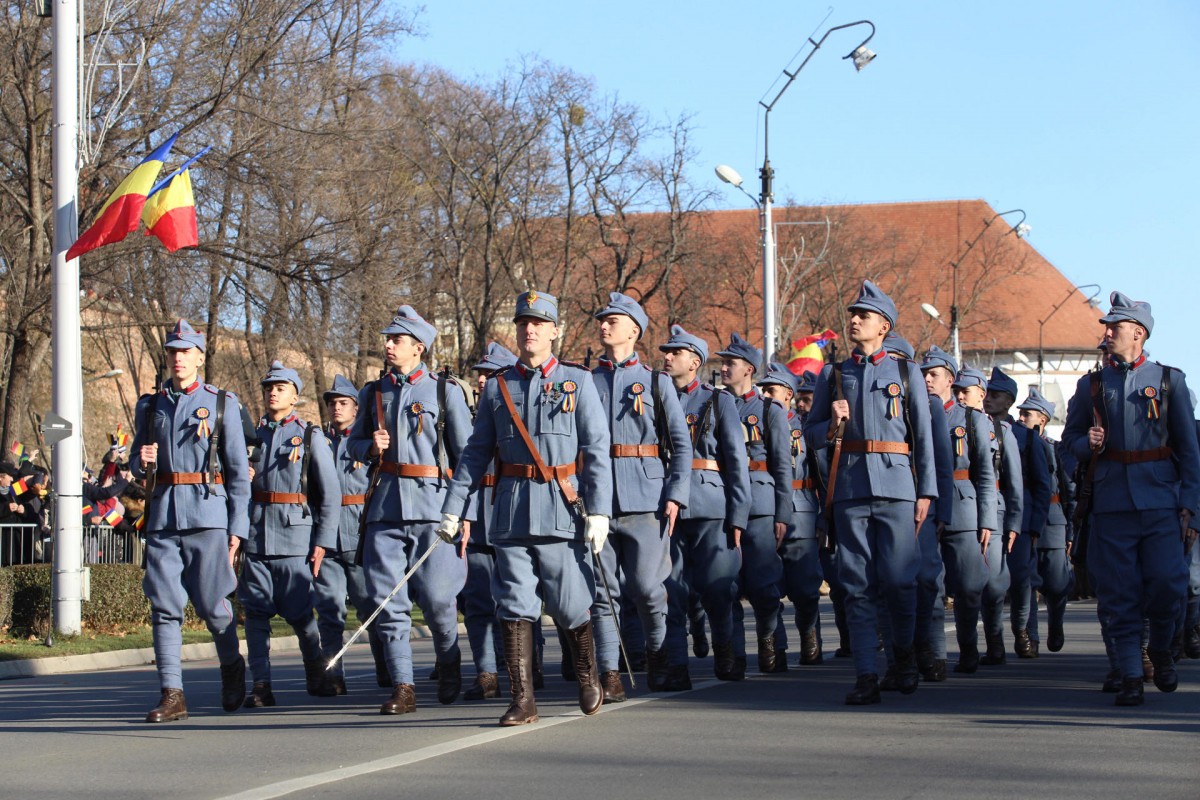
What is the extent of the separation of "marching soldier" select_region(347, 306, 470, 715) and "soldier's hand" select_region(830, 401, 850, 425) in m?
2.14

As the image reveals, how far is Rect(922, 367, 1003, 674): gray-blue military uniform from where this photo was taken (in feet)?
41.7

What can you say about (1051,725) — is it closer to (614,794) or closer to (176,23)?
(614,794)

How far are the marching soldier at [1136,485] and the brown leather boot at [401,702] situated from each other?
3.91 meters

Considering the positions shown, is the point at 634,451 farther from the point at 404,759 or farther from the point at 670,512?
the point at 404,759

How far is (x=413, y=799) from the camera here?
7.00 m

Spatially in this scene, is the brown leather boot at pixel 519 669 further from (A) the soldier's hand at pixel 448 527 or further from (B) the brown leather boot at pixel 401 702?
(B) the brown leather boot at pixel 401 702

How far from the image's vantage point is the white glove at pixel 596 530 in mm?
9195

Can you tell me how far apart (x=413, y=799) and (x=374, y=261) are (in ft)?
69.8

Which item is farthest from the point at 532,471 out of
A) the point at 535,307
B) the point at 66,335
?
the point at 66,335

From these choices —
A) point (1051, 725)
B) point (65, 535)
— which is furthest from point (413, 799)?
point (65, 535)

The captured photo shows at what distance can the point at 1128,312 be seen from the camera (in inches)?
400

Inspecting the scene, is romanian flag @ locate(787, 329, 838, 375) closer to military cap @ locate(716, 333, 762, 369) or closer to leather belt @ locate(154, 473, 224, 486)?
military cap @ locate(716, 333, 762, 369)

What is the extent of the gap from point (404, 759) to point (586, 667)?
1562 mm

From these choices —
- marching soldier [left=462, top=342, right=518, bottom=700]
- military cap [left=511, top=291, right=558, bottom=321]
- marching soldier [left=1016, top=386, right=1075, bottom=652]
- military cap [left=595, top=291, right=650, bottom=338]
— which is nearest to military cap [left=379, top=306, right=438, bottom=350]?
marching soldier [left=462, top=342, right=518, bottom=700]
